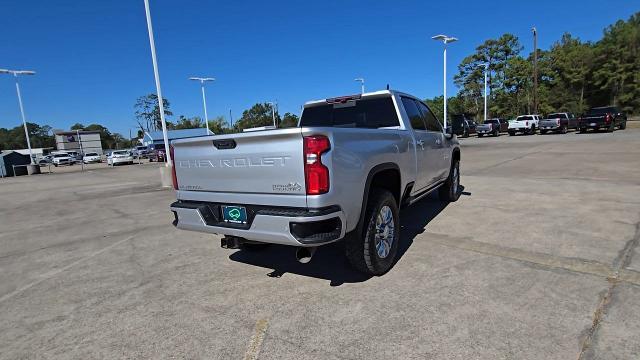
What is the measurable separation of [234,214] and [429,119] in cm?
373

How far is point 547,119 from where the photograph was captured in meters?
31.9

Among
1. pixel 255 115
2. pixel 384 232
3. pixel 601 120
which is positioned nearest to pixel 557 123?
pixel 601 120

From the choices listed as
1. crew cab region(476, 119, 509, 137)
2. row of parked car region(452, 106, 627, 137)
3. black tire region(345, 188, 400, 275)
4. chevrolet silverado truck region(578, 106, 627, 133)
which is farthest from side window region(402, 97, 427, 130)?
crew cab region(476, 119, 509, 137)

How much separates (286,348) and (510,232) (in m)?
3.65

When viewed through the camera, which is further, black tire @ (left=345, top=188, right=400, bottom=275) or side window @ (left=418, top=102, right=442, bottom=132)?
side window @ (left=418, top=102, right=442, bottom=132)

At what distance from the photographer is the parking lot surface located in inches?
101

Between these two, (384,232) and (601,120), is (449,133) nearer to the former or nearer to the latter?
(384,232)

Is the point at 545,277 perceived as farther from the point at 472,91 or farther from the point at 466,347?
the point at 472,91

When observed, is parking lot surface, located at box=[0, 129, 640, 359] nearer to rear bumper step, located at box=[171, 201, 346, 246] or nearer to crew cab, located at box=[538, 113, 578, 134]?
rear bumper step, located at box=[171, 201, 346, 246]

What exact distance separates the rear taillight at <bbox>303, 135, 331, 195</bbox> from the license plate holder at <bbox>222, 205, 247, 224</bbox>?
0.76m

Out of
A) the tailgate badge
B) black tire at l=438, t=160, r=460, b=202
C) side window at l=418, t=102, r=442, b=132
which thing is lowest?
black tire at l=438, t=160, r=460, b=202

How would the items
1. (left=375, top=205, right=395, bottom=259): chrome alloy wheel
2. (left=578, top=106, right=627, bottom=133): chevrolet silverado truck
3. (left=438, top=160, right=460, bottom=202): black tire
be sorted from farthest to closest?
(left=578, top=106, right=627, bottom=133): chevrolet silverado truck
(left=438, top=160, right=460, bottom=202): black tire
(left=375, top=205, right=395, bottom=259): chrome alloy wheel

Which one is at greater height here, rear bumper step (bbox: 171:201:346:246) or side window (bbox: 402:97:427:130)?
side window (bbox: 402:97:427:130)

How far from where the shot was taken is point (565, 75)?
192ft
